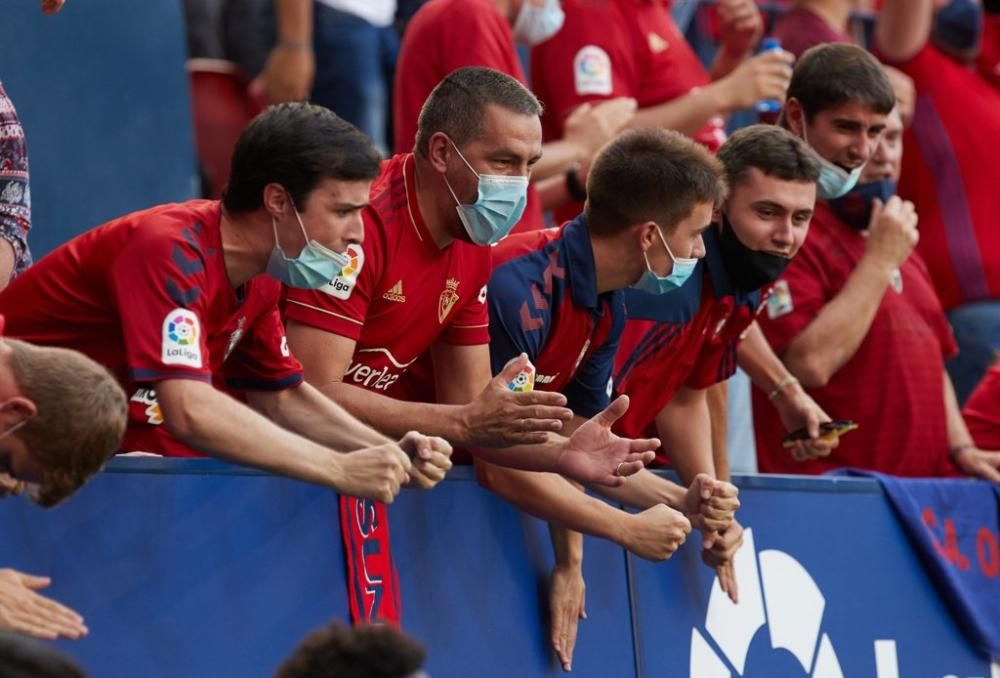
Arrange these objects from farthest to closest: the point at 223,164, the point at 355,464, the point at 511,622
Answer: the point at 223,164 → the point at 511,622 → the point at 355,464

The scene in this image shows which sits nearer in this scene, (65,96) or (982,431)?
(65,96)

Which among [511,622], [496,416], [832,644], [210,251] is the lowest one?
[832,644]

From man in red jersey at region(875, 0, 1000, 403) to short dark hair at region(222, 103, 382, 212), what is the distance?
441 cm

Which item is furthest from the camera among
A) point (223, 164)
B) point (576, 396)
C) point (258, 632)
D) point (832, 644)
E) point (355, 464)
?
point (223, 164)

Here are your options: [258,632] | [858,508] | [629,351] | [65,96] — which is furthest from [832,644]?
[65,96]

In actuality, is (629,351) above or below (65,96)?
below

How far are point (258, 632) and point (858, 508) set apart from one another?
2606mm

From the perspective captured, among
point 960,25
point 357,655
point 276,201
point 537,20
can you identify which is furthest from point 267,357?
point 960,25

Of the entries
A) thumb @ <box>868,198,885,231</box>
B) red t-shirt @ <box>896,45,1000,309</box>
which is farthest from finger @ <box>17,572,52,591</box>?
red t-shirt @ <box>896,45,1000,309</box>

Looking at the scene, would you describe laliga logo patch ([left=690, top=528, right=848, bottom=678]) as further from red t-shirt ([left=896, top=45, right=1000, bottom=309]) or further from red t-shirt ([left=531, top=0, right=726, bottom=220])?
red t-shirt ([left=896, top=45, right=1000, bottom=309])

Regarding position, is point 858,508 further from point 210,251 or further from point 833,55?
point 210,251

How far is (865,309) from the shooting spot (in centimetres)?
642

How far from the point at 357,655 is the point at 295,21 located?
5.13 m

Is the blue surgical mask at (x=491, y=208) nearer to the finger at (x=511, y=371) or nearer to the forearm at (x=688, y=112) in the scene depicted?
the finger at (x=511, y=371)
